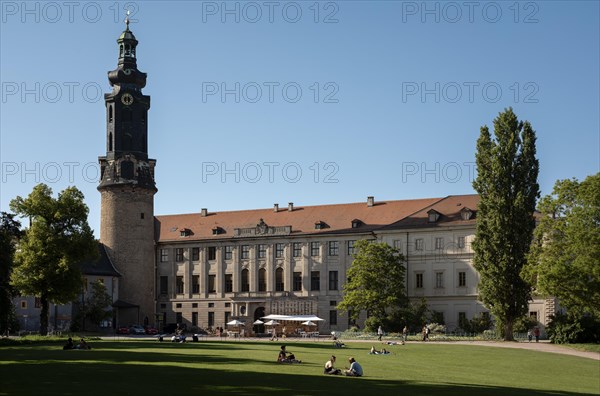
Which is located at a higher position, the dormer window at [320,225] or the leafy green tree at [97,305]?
the dormer window at [320,225]

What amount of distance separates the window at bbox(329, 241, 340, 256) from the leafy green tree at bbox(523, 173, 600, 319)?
3780 centimetres

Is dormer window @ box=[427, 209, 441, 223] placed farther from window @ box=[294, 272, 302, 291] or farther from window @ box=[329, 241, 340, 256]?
window @ box=[294, 272, 302, 291]

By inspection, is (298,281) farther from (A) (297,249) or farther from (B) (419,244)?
(B) (419,244)

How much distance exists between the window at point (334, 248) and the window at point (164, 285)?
22.3 meters

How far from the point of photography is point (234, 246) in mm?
113312

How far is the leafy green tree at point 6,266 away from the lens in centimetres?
5544

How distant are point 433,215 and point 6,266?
54.8 meters

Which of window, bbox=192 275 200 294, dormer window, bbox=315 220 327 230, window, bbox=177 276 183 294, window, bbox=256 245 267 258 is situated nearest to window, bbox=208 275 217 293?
window, bbox=192 275 200 294

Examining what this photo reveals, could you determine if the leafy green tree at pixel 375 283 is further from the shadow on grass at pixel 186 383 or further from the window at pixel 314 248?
the shadow on grass at pixel 186 383

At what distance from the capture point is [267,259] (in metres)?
111

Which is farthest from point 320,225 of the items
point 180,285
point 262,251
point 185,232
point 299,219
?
point 180,285

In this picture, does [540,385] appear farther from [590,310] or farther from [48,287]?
[48,287]

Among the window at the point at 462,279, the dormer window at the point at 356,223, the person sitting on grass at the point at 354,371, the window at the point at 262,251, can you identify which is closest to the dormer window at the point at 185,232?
the window at the point at 262,251

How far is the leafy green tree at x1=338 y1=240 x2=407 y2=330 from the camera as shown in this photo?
9250cm
